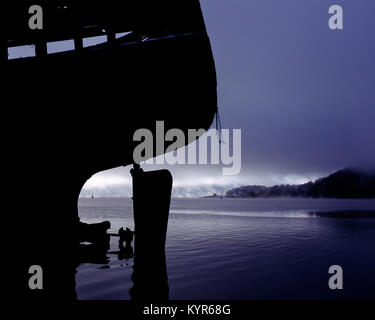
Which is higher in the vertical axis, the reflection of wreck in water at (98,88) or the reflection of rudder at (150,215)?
the reflection of wreck in water at (98,88)

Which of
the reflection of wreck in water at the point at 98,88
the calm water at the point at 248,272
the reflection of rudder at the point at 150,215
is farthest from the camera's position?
the calm water at the point at 248,272

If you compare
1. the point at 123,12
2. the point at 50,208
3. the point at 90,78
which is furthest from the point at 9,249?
the point at 123,12

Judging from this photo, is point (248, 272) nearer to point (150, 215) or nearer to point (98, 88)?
point (150, 215)

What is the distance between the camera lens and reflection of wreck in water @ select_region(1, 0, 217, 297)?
7.48 meters

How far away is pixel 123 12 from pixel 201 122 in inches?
162

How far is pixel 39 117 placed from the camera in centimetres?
768

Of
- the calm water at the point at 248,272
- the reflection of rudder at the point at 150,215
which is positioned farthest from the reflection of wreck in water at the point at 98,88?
the calm water at the point at 248,272

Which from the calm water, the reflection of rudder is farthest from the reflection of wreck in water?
the calm water

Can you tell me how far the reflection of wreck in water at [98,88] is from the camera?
24.5ft

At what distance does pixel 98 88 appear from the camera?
7.46 metres

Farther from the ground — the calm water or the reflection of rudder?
the reflection of rudder

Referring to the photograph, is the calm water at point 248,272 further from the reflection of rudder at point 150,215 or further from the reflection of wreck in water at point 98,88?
the reflection of wreck in water at point 98,88

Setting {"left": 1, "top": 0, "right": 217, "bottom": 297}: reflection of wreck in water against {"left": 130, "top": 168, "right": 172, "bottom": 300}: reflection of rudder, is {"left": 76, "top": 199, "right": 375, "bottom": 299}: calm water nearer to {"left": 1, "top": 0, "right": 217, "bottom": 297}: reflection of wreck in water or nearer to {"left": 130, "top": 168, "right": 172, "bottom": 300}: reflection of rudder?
{"left": 130, "top": 168, "right": 172, "bottom": 300}: reflection of rudder

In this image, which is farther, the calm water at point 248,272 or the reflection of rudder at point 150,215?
the calm water at point 248,272
